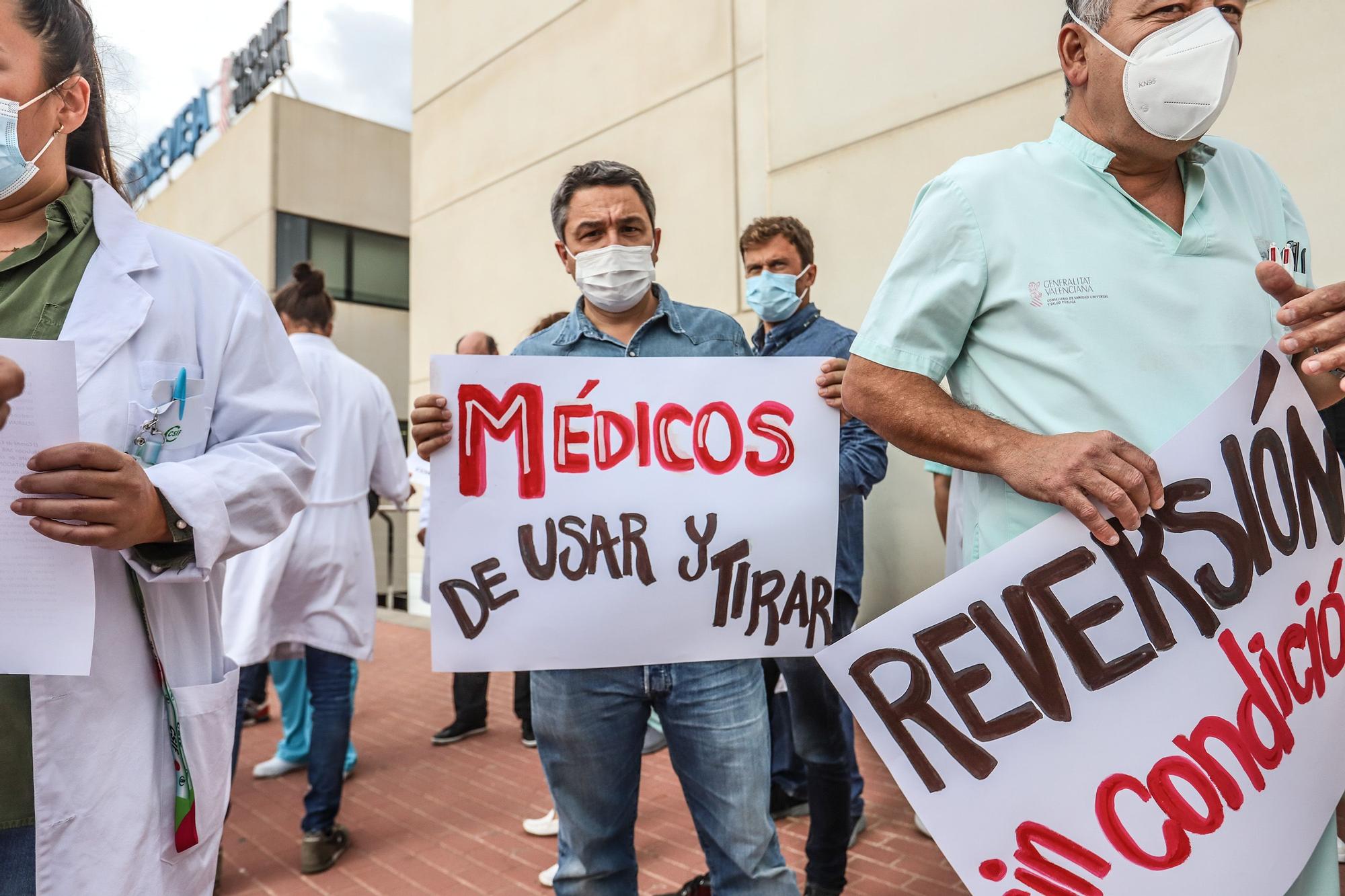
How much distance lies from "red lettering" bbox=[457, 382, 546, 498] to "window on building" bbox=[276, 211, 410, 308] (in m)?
14.4

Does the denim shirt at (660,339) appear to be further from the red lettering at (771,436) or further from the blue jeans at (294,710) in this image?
the blue jeans at (294,710)

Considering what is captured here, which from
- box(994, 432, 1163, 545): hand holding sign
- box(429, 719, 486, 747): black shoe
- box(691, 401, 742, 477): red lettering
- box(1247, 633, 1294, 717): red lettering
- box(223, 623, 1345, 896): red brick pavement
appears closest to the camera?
box(994, 432, 1163, 545): hand holding sign

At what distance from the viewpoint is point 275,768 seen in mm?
4512

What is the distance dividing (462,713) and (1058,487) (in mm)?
4437

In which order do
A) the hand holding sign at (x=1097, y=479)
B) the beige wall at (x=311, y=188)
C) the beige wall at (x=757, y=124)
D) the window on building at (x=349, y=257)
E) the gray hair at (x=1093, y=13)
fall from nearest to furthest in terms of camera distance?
1. the hand holding sign at (x=1097, y=479)
2. the gray hair at (x=1093, y=13)
3. the beige wall at (x=757, y=124)
4. the beige wall at (x=311, y=188)
5. the window on building at (x=349, y=257)

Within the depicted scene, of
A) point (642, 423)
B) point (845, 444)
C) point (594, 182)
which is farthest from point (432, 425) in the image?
point (845, 444)

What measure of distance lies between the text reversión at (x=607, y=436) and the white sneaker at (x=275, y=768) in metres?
3.28

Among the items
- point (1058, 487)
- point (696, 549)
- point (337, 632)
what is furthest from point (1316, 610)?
point (337, 632)

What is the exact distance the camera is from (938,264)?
1474 mm

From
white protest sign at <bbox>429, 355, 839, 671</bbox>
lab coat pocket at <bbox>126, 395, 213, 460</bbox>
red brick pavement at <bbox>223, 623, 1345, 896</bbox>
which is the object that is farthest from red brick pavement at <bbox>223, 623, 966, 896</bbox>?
lab coat pocket at <bbox>126, 395, 213, 460</bbox>

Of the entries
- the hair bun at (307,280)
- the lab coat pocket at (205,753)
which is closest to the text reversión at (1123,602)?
the lab coat pocket at (205,753)

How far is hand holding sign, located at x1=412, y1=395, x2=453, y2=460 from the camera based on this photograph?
198cm

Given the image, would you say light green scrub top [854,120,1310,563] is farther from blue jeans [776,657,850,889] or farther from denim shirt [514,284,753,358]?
blue jeans [776,657,850,889]

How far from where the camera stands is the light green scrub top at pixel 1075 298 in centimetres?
139
